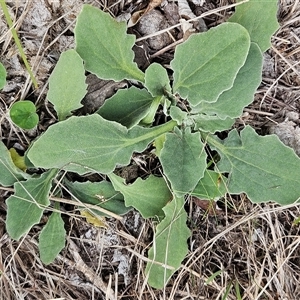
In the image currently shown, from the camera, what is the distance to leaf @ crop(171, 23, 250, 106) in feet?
4.00

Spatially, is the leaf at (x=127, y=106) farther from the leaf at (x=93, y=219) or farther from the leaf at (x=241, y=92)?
the leaf at (x=93, y=219)

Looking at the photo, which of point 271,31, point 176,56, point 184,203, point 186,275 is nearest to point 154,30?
point 176,56

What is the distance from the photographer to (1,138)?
Answer: 1.44m

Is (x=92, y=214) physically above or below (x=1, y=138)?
below

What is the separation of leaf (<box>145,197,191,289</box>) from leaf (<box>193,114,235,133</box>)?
206mm

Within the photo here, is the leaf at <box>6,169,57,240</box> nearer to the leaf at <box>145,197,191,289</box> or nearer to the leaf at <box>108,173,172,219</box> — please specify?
the leaf at <box>108,173,172,219</box>

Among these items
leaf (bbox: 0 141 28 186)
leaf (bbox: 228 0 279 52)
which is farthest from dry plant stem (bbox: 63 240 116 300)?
leaf (bbox: 228 0 279 52)

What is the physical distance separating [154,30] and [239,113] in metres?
0.34

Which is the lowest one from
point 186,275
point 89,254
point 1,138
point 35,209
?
point 186,275

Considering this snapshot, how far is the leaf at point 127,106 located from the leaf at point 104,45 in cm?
4

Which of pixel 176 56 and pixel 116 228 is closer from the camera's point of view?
pixel 176 56

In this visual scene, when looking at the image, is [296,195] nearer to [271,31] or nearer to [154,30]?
[271,31]

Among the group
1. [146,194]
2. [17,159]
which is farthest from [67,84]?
[146,194]

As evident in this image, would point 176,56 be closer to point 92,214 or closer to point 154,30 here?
point 154,30
